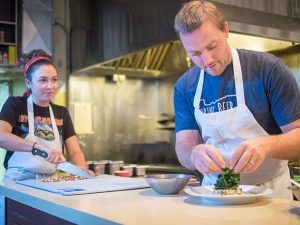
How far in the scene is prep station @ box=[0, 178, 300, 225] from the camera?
3.06ft

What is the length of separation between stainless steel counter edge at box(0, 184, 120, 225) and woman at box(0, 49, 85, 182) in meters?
0.40

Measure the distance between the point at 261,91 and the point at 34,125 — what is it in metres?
1.33

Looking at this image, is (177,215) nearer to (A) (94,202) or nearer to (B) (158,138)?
(A) (94,202)

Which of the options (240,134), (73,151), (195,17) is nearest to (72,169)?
(73,151)

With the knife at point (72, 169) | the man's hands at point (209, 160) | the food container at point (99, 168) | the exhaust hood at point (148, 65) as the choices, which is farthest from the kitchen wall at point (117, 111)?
the man's hands at point (209, 160)

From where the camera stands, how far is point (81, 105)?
14.5ft

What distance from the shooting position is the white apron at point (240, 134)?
144 centimetres

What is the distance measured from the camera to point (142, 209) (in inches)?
42.4

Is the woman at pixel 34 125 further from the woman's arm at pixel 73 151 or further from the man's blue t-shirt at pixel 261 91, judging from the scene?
the man's blue t-shirt at pixel 261 91

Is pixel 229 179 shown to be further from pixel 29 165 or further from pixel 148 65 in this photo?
pixel 148 65

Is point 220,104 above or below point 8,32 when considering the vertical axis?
below

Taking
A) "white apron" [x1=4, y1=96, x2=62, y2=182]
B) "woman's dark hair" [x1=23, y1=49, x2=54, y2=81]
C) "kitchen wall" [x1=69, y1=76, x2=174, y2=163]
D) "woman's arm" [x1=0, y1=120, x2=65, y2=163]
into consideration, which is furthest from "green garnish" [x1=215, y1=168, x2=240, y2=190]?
"kitchen wall" [x1=69, y1=76, x2=174, y2=163]

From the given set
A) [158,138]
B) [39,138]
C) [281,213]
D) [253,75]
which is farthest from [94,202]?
[158,138]

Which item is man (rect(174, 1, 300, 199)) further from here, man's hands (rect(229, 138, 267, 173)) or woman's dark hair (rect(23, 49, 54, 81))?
woman's dark hair (rect(23, 49, 54, 81))
